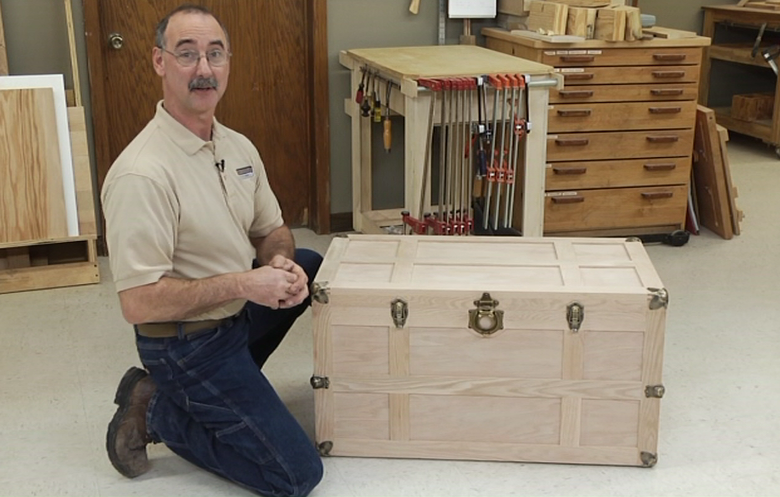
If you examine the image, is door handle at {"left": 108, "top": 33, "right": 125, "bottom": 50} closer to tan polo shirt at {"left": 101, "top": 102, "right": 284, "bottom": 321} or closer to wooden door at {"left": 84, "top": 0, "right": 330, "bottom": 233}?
wooden door at {"left": 84, "top": 0, "right": 330, "bottom": 233}

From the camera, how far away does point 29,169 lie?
11.9 feet

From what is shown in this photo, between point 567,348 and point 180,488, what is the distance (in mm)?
1027

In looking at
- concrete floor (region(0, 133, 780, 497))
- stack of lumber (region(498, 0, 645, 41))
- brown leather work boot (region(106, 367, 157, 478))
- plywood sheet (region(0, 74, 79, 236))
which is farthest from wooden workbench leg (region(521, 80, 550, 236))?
plywood sheet (region(0, 74, 79, 236))

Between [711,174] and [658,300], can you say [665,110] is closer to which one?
[711,174]

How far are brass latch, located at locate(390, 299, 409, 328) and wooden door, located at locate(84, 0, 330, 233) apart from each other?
2109 millimetres

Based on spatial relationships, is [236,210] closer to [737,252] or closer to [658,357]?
[658,357]

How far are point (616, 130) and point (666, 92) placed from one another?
0.90ft

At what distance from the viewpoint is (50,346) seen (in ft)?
10.6

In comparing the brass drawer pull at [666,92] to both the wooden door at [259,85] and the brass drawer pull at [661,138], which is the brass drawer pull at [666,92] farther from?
the wooden door at [259,85]

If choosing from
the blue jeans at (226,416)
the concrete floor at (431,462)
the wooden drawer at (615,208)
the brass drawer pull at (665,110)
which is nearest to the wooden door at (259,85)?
the concrete floor at (431,462)

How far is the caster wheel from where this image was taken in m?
4.36

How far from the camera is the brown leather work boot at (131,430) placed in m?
2.39

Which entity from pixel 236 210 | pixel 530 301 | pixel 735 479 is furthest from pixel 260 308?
pixel 735 479

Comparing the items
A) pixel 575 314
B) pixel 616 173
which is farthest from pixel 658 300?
pixel 616 173
